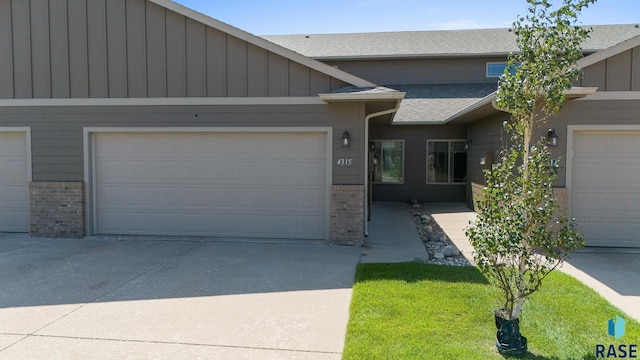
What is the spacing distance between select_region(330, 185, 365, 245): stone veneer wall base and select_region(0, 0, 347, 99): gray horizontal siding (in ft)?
6.29

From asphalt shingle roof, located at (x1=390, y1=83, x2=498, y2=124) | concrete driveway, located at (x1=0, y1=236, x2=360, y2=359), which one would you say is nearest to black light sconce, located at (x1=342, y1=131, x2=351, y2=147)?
concrete driveway, located at (x1=0, y1=236, x2=360, y2=359)

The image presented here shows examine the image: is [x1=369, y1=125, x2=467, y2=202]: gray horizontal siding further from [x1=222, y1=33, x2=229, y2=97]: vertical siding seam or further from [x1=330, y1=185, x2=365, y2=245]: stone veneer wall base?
[x1=222, y1=33, x2=229, y2=97]: vertical siding seam

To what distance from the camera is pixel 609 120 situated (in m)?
7.86

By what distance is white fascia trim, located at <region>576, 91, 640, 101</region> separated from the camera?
7766 mm

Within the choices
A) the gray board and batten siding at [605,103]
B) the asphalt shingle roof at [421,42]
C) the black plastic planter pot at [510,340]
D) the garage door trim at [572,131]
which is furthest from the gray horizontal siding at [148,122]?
the asphalt shingle roof at [421,42]

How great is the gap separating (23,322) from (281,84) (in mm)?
5493

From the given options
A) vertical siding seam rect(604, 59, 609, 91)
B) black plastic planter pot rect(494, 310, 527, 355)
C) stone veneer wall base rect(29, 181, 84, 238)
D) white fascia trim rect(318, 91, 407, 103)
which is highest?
vertical siding seam rect(604, 59, 609, 91)

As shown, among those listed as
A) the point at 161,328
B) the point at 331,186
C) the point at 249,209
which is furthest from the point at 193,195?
the point at 161,328

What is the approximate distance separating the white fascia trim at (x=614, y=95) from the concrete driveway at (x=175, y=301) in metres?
5.02

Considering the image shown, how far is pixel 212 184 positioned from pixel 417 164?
330 inches

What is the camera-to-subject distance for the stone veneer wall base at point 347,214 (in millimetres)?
8125

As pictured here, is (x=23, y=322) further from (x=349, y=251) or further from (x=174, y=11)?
(x=174, y=11)

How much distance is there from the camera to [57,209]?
8.91m

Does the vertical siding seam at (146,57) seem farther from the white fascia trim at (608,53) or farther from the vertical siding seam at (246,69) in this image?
the white fascia trim at (608,53)
